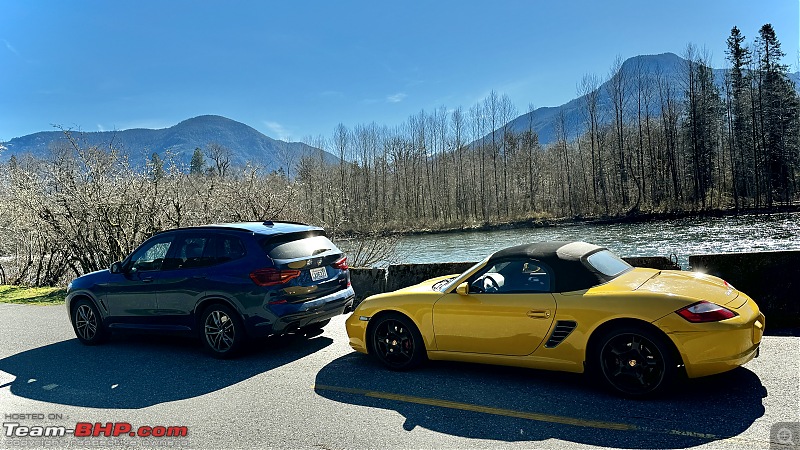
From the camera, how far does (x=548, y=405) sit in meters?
4.14

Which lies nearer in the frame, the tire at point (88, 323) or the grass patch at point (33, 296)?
the tire at point (88, 323)

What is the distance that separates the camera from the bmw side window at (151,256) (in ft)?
22.8

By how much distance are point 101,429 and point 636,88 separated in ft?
223

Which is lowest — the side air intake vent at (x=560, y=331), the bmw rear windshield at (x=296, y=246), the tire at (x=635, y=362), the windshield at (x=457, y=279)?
the tire at (x=635, y=362)

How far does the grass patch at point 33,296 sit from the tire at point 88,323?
5758 millimetres

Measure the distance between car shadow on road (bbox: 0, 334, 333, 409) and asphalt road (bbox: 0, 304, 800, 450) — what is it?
26 mm

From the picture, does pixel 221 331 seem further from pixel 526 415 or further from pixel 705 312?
pixel 705 312

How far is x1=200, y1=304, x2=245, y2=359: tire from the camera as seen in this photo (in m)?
6.14

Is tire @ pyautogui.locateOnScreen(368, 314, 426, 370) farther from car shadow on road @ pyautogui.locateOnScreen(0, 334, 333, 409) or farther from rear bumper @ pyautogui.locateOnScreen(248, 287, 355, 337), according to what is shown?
car shadow on road @ pyautogui.locateOnScreen(0, 334, 333, 409)

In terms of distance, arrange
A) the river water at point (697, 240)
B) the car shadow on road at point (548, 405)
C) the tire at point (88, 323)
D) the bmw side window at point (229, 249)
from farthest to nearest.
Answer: the river water at point (697, 240), the tire at point (88, 323), the bmw side window at point (229, 249), the car shadow on road at point (548, 405)

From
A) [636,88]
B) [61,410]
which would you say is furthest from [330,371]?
[636,88]

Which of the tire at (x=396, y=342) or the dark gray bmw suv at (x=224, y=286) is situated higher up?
the dark gray bmw suv at (x=224, y=286)

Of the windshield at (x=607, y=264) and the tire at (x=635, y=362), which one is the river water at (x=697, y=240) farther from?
the tire at (x=635, y=362)

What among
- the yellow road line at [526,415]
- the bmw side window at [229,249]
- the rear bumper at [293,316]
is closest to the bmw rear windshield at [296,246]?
the bmw side window at [229,249]
